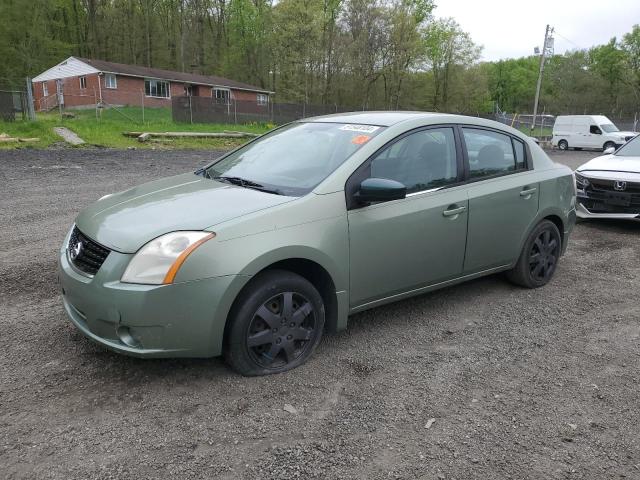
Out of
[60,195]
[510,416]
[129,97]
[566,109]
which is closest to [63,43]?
[129,97]

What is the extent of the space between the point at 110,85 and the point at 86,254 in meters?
41.6

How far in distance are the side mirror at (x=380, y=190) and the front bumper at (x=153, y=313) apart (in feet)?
3.49

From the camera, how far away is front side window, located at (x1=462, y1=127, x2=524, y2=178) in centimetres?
429

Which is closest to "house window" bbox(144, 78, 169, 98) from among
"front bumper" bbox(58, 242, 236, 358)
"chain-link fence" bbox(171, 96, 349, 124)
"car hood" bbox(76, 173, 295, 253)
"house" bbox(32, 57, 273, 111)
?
"house" bbox(32, 57, 273, 111)

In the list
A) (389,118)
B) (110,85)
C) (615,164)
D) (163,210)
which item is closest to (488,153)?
(389,118)

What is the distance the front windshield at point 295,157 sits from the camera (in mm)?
3586

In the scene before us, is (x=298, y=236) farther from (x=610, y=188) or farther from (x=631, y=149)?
(x=631, y=149)

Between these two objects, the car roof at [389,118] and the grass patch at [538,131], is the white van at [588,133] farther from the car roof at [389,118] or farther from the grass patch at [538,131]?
the car roof at [389,118]

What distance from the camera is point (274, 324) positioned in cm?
317

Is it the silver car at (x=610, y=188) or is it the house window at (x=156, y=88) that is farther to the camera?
the house window at (x=156, y=88)

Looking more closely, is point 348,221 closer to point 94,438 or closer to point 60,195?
point 94,438

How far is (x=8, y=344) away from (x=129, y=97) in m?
41.7

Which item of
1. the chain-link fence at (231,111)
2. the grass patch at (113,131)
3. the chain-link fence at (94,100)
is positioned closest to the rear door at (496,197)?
the grass patch at (113,131)

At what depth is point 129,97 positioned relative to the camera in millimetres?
41281
